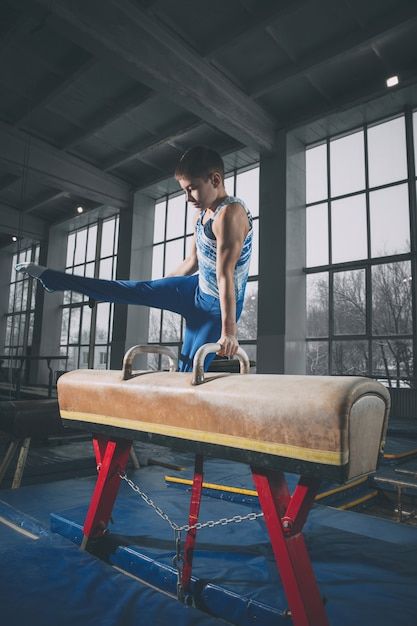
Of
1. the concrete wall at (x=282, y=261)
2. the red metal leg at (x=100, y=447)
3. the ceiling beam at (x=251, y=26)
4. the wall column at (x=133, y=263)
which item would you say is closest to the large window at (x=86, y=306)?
the wall column at (x=133, y=263)

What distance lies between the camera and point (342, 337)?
834cm

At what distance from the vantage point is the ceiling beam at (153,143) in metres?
8.91

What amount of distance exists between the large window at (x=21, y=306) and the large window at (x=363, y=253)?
1098 centimetres

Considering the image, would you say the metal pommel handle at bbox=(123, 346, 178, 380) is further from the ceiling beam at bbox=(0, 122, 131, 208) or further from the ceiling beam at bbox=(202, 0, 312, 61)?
the ceiling beam at bbox=(0, 122, 131, 208)

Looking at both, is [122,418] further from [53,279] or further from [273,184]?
[273,184]

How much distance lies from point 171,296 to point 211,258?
0.32 metres

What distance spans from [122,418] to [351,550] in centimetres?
118

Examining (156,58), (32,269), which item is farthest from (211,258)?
(156,58)

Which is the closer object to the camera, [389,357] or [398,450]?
[398,450]

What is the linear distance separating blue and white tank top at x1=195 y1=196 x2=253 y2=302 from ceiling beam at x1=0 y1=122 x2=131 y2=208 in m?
8.33

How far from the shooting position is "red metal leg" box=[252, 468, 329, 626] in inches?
46.6

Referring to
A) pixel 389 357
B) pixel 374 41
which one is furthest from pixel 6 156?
pixel 389 357

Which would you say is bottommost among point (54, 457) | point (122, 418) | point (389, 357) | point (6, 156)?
point (54, 457)

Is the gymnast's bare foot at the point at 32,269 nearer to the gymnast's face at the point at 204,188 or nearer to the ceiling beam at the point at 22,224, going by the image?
the gymnast's face at the point at 204,188
